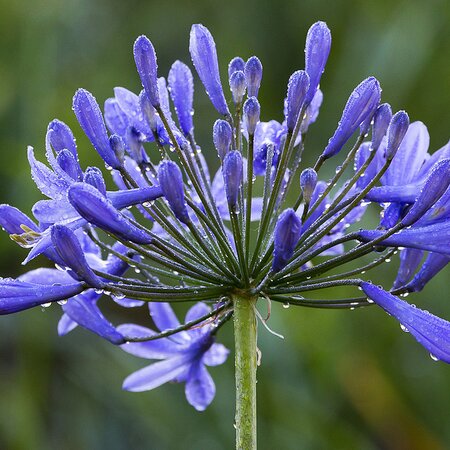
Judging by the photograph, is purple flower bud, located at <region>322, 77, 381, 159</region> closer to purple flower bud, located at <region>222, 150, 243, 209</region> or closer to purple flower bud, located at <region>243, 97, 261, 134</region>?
purple flower bud, located at <region>243, 97, 261, 134</region>

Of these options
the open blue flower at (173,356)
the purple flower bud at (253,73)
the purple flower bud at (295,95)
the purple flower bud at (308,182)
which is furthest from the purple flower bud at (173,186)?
the open blue flower at (173,356)

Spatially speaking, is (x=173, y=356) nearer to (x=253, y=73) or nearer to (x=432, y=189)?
(x=253, y=73)

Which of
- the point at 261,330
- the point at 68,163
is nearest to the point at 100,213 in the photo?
the point at 68,163

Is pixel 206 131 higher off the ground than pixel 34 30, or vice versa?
Answer: pixel 34 30

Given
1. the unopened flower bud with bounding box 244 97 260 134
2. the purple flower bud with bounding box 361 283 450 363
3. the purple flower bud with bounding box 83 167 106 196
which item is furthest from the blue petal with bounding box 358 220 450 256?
the purple flower bud with bounding box 83 167 106 196

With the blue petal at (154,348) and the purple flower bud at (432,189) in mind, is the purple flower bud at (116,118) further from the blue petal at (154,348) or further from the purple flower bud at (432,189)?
the purple flower bud at (432,189)

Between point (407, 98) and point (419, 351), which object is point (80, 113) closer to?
point (419, 351)

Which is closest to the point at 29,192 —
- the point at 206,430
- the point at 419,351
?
the point at 206,430
